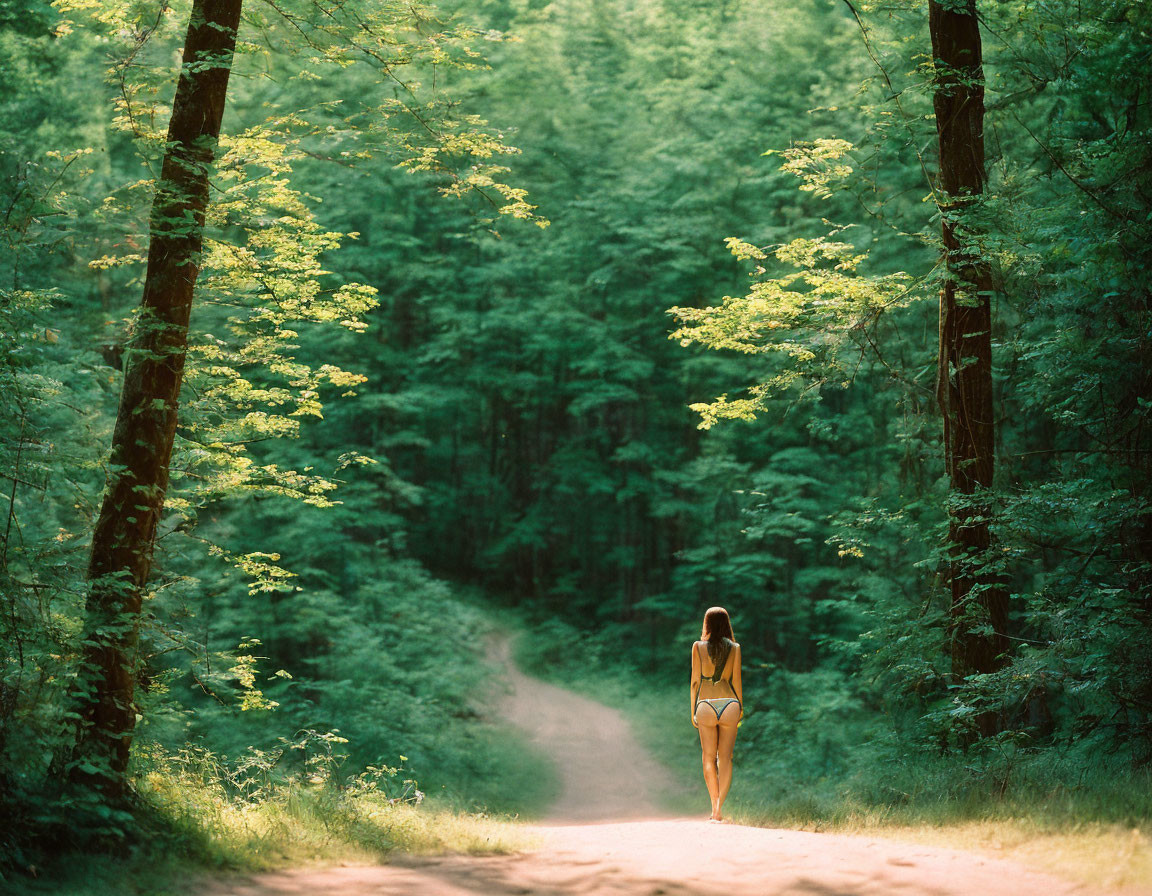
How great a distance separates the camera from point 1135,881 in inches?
167

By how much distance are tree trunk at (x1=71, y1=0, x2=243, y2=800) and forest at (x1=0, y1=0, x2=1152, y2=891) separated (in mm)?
31

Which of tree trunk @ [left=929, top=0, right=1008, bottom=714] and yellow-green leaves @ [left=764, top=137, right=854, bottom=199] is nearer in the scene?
tree trunk @ [left=929, top=0, right=1008, bottom=714]

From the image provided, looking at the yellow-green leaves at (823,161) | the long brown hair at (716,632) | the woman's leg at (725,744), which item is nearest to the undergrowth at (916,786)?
the woman's leg at (725,744)

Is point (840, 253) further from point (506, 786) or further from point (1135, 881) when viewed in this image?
point (506, 786)

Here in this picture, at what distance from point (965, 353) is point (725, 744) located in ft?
13.5

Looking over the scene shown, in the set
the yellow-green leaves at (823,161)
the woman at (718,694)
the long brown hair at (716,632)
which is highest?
the yellow-green leaves at (823,161)

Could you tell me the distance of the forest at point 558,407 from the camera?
6.36 m

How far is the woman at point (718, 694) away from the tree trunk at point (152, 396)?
13.8 feet

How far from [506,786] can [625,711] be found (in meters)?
5.46

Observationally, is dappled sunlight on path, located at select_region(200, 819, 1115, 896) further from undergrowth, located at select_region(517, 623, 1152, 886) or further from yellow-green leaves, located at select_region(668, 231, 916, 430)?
yellow-green leaves, located at select_region(668, 231, 916, 430)

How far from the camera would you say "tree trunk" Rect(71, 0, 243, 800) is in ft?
19.6

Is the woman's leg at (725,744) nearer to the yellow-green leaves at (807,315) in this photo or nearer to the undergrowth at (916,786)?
the undergrowth at (916,786)

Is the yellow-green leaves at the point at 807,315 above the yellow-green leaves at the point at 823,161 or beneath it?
beneath

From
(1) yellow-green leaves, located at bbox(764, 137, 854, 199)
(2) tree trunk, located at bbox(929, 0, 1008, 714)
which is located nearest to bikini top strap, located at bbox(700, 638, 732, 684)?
(2) tree trunk, located at bbox(929, 0, 1008, 714)
